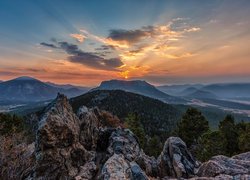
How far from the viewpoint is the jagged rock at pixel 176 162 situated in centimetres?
2799

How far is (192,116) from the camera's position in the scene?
7712 centimetres

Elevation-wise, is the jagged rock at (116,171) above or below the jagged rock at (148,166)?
above

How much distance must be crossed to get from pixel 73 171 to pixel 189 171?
42.3 ft

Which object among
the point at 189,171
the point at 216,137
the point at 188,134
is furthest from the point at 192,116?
the point at 189,171

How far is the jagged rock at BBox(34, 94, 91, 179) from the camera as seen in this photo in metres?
26.8

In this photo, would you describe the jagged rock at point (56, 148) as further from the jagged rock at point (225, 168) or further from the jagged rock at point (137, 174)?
the jagged rock at point (225, 168)

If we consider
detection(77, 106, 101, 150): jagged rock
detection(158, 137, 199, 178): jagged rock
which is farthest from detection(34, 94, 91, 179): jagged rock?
detection(158, 137, 199, 178): jagged rock

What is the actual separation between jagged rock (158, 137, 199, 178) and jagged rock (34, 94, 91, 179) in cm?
980

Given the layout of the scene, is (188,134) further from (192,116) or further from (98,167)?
(98,167)

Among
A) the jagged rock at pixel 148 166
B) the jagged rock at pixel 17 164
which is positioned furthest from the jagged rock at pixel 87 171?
the jagged rock at pixel 17 164

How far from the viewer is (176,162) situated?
29297mm

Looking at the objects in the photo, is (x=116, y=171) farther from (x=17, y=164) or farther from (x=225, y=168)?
(x=17, y=164)

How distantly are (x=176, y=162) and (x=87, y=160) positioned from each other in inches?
423

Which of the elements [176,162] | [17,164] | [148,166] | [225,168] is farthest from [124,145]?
[225,168]
